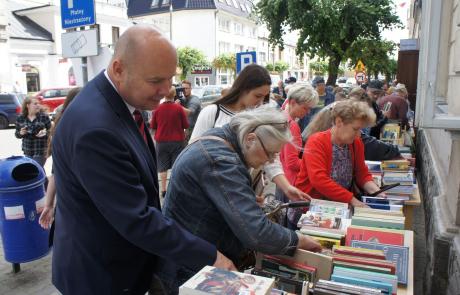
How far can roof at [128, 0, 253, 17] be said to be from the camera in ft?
141

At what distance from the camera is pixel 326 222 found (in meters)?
2.46

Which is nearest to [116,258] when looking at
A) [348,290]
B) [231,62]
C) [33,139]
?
[348,290]

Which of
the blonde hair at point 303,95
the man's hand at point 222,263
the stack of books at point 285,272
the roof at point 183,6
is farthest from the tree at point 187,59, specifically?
the man's hand at point 222,263

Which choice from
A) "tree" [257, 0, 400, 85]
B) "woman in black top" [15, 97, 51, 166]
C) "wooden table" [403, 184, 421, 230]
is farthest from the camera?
"tree" [257, 0, 400, 85]

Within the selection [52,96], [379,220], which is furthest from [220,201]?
[52,96]

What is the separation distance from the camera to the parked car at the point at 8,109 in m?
16.0

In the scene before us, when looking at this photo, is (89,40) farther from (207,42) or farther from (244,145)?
(207,42)

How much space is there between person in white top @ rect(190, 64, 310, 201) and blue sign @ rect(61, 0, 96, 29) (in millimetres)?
2401

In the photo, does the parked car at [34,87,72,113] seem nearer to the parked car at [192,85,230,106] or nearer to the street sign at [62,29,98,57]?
the parked car at [192,85,230,106]

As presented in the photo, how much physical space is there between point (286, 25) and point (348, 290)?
14114 millimetres

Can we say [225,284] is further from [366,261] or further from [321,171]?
[321,171]

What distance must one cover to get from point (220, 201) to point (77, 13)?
418 centimetres

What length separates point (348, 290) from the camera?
63.5 inches

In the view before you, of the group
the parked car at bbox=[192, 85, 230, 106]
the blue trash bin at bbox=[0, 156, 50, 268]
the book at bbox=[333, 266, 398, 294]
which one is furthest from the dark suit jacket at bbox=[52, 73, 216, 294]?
the parked car at bbox=[192, 85, 230, 106]
